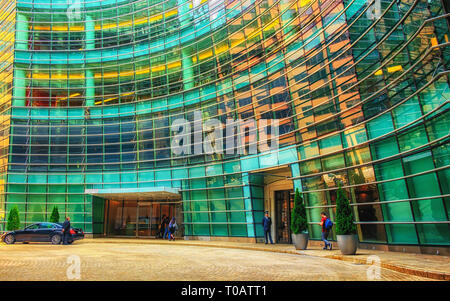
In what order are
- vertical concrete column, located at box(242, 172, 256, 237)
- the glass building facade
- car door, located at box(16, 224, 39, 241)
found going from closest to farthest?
the glass building facade < car door, located at box(16, 224, 39, 241) < vertical concrete column, located at box(242, 172, 256, 237)

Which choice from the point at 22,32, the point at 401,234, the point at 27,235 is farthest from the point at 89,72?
the point at 401,234

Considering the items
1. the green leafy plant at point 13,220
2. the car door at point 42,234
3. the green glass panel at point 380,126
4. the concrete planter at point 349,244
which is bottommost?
the concrete planter at point 349,244

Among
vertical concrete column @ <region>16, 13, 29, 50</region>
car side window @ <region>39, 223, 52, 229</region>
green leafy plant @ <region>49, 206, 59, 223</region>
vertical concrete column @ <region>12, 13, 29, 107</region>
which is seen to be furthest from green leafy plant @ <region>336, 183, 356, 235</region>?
vertical concrete column @ <region>16, 13, 29, 50</region>

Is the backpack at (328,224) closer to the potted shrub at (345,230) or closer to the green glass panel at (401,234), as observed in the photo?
the green glass panel at (401,234)

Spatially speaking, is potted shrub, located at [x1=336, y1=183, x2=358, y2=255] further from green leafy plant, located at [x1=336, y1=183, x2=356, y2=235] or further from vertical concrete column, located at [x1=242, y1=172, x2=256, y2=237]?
vertical concrete column, located at [x1=242, y1=172, x2=256, y2=237]

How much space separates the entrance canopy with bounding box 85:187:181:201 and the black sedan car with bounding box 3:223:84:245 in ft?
13.9

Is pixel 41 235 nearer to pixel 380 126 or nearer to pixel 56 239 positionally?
pixel 56 239

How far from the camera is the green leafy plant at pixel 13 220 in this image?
2483 centimetres

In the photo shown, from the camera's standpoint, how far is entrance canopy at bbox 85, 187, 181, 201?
22.8 metres

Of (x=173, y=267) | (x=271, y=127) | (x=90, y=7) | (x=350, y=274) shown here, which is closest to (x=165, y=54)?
(x=90, y=7)

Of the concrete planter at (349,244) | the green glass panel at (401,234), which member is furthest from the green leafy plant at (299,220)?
the green glass panel at (401,234)

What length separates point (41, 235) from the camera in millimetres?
19969

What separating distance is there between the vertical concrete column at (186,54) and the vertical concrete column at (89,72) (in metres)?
8.51
